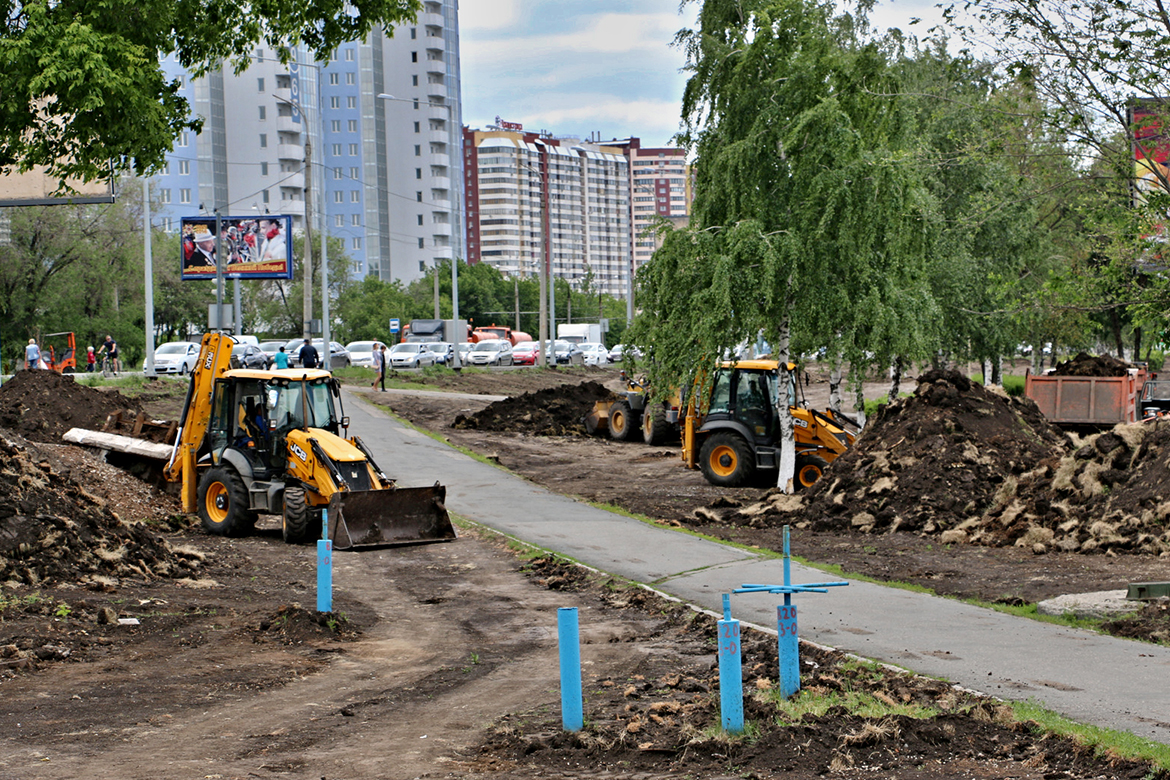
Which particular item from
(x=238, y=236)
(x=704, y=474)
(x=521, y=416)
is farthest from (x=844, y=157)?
(x=238, y=236)

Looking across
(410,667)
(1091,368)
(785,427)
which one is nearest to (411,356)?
(1091,368)

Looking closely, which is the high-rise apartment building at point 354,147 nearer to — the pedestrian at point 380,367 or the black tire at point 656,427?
the pedestrian at point 380,367

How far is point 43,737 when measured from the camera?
7.25 meters

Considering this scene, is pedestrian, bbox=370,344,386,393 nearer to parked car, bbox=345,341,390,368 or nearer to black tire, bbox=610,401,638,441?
parked car, bbox=345,341,390,368

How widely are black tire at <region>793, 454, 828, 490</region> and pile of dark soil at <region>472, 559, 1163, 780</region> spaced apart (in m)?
13.2

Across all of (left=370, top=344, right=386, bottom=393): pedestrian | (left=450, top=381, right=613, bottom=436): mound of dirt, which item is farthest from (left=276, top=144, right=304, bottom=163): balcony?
(left=450, top=381, right=613, bottom=436): mound of dirt

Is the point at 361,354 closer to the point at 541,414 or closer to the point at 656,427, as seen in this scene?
the point at 541,414

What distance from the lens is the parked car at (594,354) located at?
7302 centimetres

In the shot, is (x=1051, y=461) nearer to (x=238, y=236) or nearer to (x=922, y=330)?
(x=922, y=330)

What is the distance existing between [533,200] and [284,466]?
151444 mm

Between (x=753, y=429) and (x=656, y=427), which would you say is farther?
(x=656, y=427)

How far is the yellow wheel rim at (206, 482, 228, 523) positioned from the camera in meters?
16.6

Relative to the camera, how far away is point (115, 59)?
11.3m

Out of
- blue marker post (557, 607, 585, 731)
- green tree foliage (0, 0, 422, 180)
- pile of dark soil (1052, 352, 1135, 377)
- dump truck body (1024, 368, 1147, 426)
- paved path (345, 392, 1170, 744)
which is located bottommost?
paved path (345, 392, 1170, 744)
